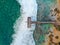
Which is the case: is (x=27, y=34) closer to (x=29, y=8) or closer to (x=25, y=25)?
(x=25, y=25)

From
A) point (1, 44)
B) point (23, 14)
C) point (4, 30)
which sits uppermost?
point (23, 14)

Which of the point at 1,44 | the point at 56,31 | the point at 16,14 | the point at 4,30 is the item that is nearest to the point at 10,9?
the point at 16,14

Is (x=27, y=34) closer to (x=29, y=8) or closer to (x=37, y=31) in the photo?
(x=37, y=31)

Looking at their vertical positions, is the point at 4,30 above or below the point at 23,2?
below
